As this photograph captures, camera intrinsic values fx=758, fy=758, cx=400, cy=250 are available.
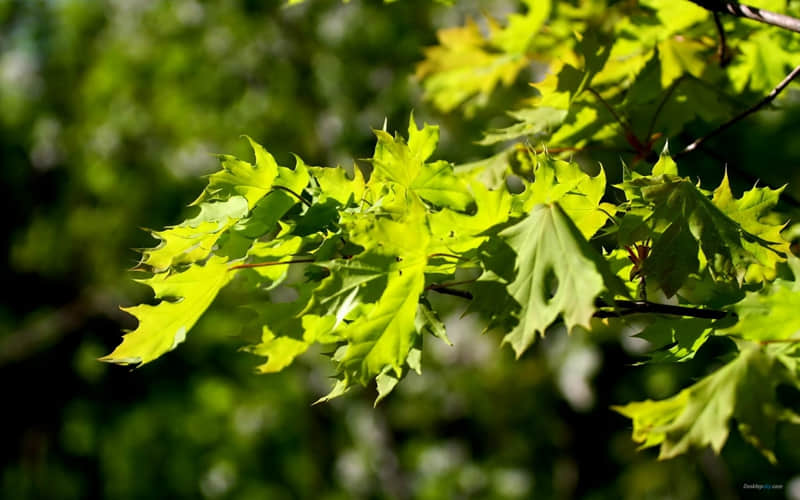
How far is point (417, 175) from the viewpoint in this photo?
1.12 metres

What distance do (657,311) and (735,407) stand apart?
275 millimetres

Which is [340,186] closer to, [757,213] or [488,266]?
[488,266]

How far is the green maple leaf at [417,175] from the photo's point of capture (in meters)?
1.11

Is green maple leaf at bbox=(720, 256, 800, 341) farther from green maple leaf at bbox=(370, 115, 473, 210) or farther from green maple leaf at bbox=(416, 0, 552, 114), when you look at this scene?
green maple leaf at bbox=(416, 0, 552, 114)

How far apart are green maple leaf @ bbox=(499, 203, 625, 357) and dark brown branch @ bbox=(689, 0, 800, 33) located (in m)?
→ 0.56

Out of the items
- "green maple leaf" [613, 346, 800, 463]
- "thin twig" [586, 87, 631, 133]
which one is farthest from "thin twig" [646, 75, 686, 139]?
"green maple leaf" [613, 346, 800, 463]

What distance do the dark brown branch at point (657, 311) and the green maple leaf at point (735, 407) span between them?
19 centimetres

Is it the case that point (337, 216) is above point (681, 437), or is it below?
above

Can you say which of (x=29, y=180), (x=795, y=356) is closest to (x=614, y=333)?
(x=795, y=356)

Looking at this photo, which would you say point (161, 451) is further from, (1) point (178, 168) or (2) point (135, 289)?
(1) point (178, 168)

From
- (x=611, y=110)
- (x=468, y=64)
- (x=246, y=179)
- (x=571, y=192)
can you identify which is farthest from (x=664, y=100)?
(x=246, y=179)

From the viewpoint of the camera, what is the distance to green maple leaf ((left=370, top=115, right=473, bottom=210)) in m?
1.11

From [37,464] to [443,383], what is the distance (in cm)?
570

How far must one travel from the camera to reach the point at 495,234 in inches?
40.4
